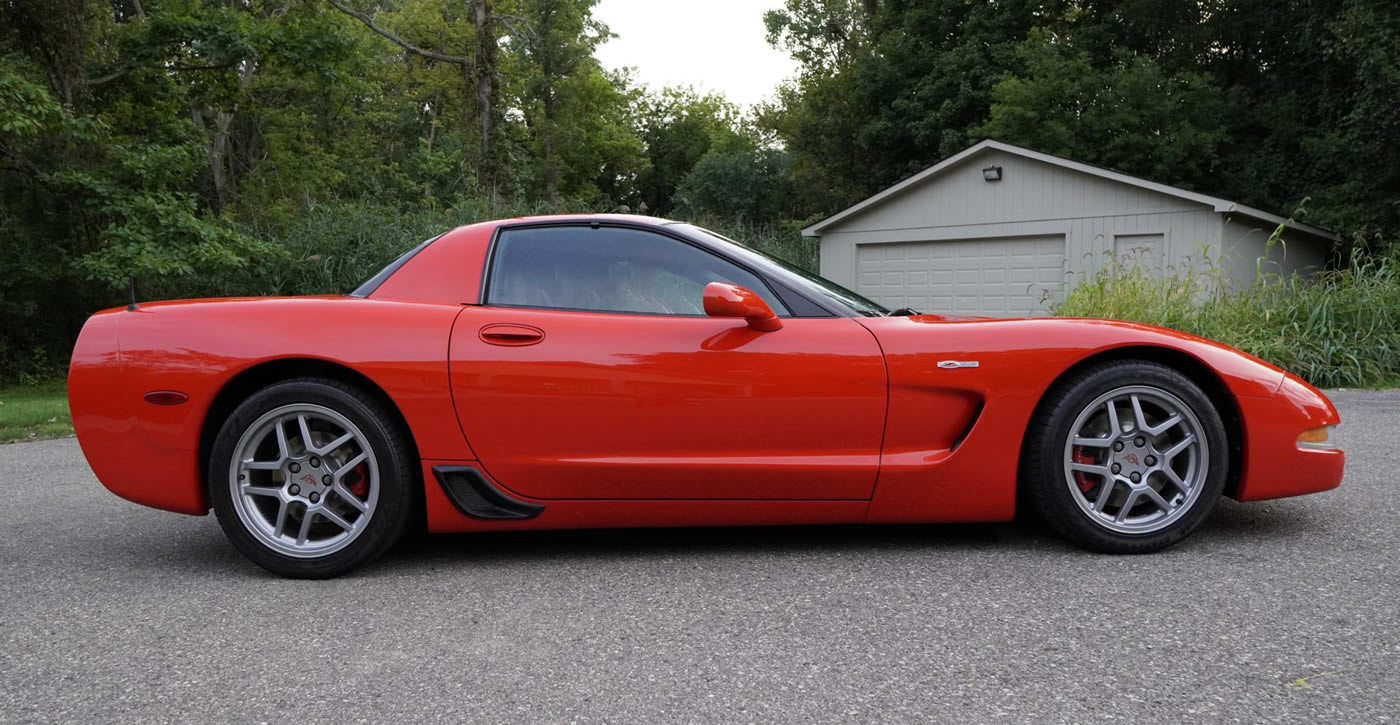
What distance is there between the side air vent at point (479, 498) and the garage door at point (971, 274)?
13.7 meters

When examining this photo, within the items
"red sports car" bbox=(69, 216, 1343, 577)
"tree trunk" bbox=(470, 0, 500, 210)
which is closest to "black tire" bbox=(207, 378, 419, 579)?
"red sports car" bbox=(69, 216, 1343, 577)

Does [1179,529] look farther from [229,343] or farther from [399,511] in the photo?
[229,343]

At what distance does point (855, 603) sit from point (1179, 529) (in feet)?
4.08

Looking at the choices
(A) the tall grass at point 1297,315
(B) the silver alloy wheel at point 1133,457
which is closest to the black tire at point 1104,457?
(B) the silver alloy wheel at point 1133,457

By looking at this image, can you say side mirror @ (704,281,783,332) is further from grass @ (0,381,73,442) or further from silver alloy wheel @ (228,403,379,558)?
grass @ (0,381,73,442)

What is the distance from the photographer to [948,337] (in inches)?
124

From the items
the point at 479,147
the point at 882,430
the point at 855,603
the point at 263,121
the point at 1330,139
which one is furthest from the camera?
the point at 263,121

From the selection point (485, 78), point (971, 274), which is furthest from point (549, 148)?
point (971, 274)

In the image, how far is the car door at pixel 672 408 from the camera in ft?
10.0

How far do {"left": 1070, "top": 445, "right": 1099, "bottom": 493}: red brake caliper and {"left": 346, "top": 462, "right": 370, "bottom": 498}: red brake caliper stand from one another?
2439mm

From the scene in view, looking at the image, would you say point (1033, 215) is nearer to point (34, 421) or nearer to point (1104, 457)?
point (1104, 457)

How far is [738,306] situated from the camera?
2980mm

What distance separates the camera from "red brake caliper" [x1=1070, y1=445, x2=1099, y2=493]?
3.12 m

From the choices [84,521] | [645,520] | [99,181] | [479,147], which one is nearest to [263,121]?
[479,147]
